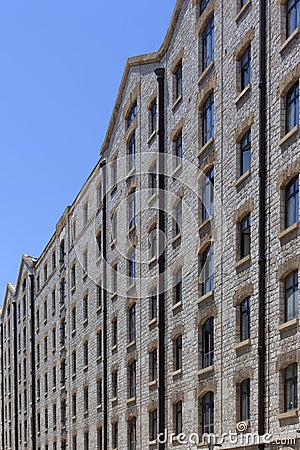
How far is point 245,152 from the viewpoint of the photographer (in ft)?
89.4

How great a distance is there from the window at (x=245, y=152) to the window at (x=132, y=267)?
12.3m

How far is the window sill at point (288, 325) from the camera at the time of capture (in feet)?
75.1

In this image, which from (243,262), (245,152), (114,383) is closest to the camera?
(243,262)

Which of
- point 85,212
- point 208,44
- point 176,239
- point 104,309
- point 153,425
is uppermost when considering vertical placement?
point 208,44

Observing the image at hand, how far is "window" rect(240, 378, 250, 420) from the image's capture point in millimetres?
25938

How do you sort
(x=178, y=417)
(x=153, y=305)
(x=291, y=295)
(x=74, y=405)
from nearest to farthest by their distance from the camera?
(x=291, y=295) → (x=178, y=417) → (x=153, y=305) → (x=74, y=405)

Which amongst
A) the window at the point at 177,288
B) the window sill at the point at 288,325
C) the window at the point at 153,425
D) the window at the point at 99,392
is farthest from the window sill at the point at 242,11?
the window at the point at 99,392

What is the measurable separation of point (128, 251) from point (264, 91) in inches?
619

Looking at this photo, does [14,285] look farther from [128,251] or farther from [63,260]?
[128,251]

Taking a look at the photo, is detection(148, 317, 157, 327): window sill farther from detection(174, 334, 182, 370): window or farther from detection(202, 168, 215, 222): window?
detection(202, 168, 215, 222): window

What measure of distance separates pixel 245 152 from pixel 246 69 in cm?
272

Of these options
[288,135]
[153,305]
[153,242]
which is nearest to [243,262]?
[288,135]

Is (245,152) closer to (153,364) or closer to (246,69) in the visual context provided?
(246,69)

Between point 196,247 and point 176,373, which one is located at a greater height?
point 196,247
